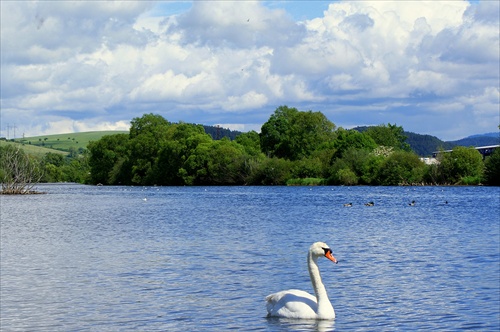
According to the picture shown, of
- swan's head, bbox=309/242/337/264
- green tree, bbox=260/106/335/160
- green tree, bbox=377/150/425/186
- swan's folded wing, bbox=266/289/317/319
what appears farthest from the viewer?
green tree, bbox=260/106/335/160

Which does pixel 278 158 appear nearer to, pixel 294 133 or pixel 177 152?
pixel 294 133

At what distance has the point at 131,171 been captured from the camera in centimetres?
16688

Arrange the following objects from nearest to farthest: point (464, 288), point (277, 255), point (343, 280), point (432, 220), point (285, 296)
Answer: point (285, 296) < point (464, 288) < point (343, 280) < point (277, 255) < point (432, 220)

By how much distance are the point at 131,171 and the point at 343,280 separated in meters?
147

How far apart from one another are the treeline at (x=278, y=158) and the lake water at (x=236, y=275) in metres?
77.8

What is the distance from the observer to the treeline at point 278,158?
12631 centimetres

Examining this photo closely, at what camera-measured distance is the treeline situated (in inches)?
4973

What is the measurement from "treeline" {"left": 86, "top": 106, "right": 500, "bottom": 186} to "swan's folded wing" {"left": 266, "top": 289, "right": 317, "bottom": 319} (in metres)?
98.5

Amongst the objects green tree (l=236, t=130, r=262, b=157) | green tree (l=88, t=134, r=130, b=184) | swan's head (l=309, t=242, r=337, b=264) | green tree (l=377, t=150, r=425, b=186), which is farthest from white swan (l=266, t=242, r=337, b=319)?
green tree (l=88, t=134, r=130, b=184)

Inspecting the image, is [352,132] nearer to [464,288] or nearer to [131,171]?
[131,171]

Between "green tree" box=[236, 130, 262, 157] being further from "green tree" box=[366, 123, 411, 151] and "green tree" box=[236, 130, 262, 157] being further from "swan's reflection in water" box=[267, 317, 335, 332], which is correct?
"swan's reflection in water" box=[267, 317, 335, 332]

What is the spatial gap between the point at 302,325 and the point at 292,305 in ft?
1.95

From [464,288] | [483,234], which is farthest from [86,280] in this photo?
[483,234]

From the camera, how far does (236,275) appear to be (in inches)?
951
